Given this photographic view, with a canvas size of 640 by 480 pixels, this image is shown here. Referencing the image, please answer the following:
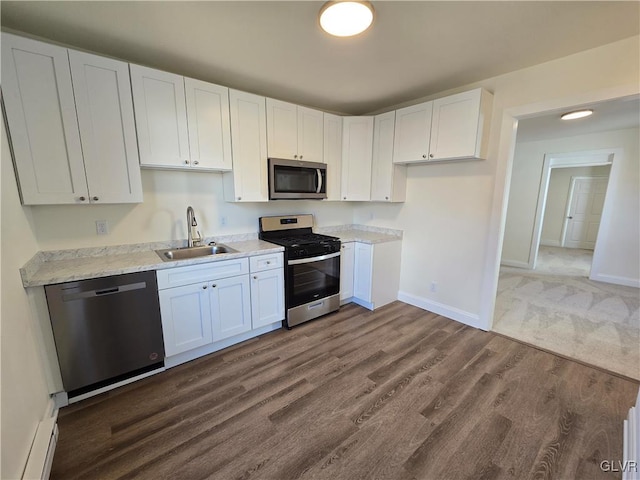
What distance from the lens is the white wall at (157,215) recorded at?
2133 millimetres

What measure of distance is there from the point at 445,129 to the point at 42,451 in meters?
3.92

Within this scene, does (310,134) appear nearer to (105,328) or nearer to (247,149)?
(247,149)

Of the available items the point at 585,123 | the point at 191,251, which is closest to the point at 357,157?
the point at 191,251

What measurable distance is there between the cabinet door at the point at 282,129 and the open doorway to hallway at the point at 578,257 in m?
2.87

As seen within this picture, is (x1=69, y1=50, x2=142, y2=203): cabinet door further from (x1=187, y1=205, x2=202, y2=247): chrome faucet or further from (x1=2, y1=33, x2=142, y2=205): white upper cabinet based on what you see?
(x1=187, y1=205, x2=202, y2=247): chrome faucet

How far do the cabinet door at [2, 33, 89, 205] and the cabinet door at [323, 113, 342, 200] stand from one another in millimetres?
2364

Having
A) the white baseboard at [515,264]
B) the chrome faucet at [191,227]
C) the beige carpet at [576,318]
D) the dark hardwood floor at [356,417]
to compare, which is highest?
the chrome faucet at [191,227]

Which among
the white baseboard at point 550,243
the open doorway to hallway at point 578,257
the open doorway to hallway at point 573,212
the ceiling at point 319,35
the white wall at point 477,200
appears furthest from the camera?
the white baseboard at point 550,243

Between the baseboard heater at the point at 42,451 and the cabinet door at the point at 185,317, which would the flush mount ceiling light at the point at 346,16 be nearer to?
the cabinet door at the point at 185,317

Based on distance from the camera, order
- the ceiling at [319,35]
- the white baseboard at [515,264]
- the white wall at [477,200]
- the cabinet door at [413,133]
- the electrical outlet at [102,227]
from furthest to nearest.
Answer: the white baseboard at [515,264] < the cabinet door at [413,133] < the electrical outlet at [102,227] < the white wall at [477,200] < the ceiling at [319,35]

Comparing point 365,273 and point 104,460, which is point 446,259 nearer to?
point 365,273

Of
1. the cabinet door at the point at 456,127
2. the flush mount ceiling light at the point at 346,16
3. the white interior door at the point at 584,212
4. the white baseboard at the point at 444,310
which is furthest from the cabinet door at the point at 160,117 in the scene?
the white interior door at the point at 584,212

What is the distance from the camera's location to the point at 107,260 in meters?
2.16

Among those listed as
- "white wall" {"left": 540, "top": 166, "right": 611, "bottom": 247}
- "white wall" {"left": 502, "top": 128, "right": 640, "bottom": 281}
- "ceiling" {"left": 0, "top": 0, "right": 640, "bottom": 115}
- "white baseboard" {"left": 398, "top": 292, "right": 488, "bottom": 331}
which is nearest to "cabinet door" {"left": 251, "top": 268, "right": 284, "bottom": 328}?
"white baseboard" {"left": 398, "top": 292, "right": 488, "bottom": 331}
